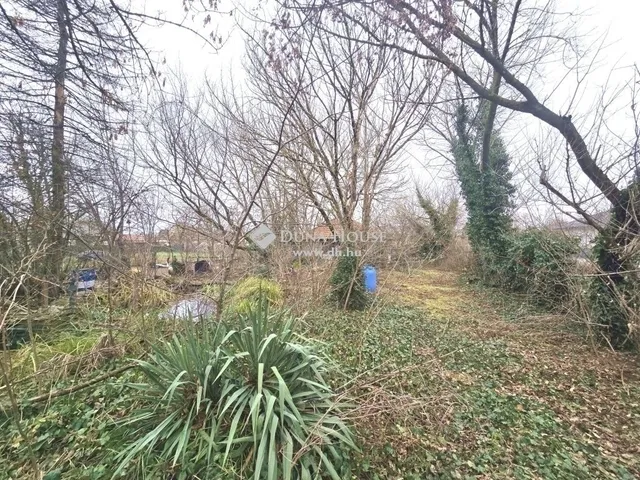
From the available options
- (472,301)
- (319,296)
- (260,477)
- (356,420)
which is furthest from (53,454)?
(472,301)

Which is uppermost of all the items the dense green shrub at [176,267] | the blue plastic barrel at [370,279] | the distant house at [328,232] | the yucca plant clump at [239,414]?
the distant house at [328,232]

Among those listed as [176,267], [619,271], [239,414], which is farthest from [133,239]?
[619,271]

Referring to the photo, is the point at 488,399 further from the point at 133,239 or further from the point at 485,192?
the point at 485,192

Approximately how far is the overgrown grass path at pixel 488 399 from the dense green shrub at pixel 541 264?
3.15 ft

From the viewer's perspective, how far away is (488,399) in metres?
2.65

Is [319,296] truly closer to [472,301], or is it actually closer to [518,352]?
[518,352]

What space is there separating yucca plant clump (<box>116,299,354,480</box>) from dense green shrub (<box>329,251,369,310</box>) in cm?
347

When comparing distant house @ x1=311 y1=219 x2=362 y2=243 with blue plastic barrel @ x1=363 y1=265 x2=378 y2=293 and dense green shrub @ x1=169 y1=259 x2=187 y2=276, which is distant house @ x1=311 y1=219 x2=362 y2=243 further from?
dense green shrub @ x1=169 y1=259 x2=187 y2=276

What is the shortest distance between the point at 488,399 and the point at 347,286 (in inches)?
129

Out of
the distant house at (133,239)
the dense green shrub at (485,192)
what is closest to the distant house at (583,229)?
the dense green shrub at (485,192)

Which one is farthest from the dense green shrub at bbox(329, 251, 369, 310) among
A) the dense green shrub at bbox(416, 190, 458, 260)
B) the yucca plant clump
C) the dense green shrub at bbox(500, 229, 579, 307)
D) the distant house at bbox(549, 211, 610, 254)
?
the dense green shrub at bbox(416, 190, 458, 260)

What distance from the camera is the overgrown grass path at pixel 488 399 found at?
76.0 inches

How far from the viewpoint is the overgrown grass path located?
6.33ft

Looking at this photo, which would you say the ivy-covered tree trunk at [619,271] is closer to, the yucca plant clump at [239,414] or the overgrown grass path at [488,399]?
the overgrown grass path at [488,399]
